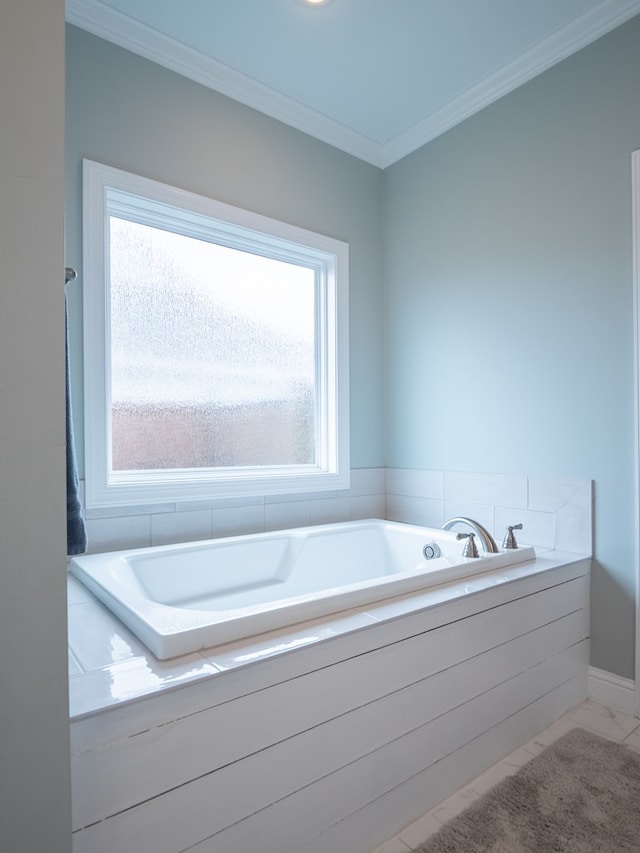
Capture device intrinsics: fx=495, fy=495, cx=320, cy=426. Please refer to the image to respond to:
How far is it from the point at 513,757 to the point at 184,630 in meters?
1.25

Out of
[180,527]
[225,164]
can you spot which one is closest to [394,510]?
[180,527]

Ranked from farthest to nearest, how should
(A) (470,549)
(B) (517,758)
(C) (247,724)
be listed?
1. (A) (470,549)
2. (B) (517,758)
3. (C) (247,724)

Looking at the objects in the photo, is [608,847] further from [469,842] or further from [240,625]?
[240,625]

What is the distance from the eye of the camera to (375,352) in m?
2.95

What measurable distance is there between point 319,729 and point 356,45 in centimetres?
253

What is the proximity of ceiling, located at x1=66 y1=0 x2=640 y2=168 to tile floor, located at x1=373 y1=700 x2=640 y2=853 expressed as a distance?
267 cm

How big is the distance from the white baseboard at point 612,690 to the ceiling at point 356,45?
256 centimetres

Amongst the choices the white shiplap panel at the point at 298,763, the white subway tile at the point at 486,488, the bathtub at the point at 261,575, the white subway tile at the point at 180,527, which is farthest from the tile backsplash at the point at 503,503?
the white subway tile at the point at 180,527

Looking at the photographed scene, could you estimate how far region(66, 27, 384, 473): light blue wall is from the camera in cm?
194

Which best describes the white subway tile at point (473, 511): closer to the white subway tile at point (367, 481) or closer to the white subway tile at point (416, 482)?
the white subway tile at point (416, 482)

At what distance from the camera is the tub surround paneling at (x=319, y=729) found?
910 millimetres

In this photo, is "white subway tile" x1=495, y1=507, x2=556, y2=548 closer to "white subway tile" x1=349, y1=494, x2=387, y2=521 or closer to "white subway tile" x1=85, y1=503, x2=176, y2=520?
"white subway tile" x1=349, y1=494, x2=387, y2=521

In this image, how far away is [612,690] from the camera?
1.93 meters

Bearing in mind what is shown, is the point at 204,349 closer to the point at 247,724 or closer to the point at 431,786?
the point at 247,724
